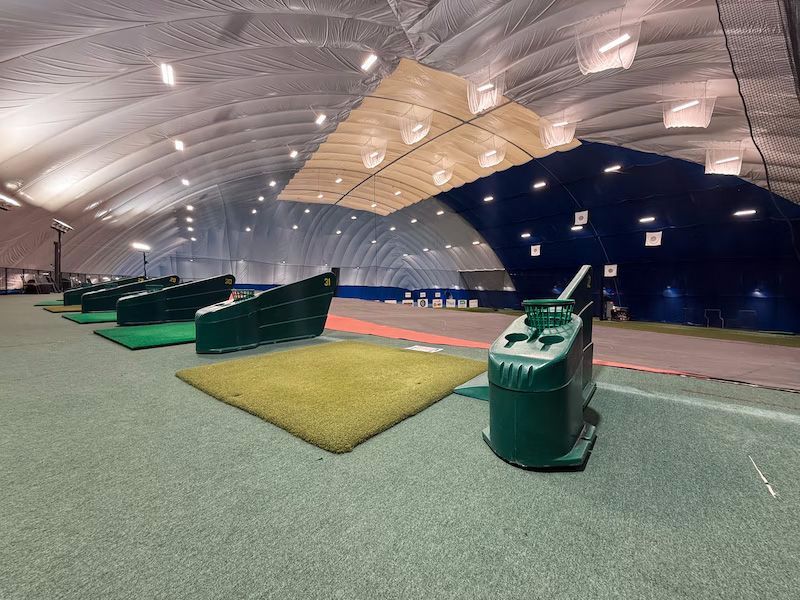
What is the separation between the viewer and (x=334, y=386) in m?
3.15

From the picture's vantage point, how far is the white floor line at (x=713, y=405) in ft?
8.63

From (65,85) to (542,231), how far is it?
22.8 metres

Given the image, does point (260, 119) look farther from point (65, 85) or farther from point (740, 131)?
point (740, 131)

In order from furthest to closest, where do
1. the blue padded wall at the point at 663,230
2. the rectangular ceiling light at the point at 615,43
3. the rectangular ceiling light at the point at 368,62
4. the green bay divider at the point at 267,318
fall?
the blue padded wall at the point at 663,230
the rectangular ceiling light at the point at 368,62
the rectangular ceiling light at the point at 615,43
the green bay divider at the point at 267,318

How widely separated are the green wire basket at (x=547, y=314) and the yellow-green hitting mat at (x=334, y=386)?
1170mm

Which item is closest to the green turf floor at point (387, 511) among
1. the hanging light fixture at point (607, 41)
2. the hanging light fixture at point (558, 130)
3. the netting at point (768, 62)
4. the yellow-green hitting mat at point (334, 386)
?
the yellow-green hitting mat at point (334, 386)

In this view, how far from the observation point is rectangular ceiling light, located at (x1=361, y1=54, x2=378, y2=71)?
9.45 meters

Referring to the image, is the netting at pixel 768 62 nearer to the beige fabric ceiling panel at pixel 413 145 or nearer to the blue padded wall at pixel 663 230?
the blue padded wall at pixel 663 230

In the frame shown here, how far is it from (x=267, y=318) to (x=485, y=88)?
28.9 ft

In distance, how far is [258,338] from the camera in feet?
17.5

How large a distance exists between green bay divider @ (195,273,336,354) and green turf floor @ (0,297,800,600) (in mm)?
2196

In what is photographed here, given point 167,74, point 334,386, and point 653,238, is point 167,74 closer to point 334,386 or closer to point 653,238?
point 334,386

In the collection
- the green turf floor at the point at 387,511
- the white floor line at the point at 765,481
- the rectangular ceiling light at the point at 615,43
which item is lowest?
the white floor line at the point at 765,481

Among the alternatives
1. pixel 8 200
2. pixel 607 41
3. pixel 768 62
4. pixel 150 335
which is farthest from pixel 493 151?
pixel 8 200
